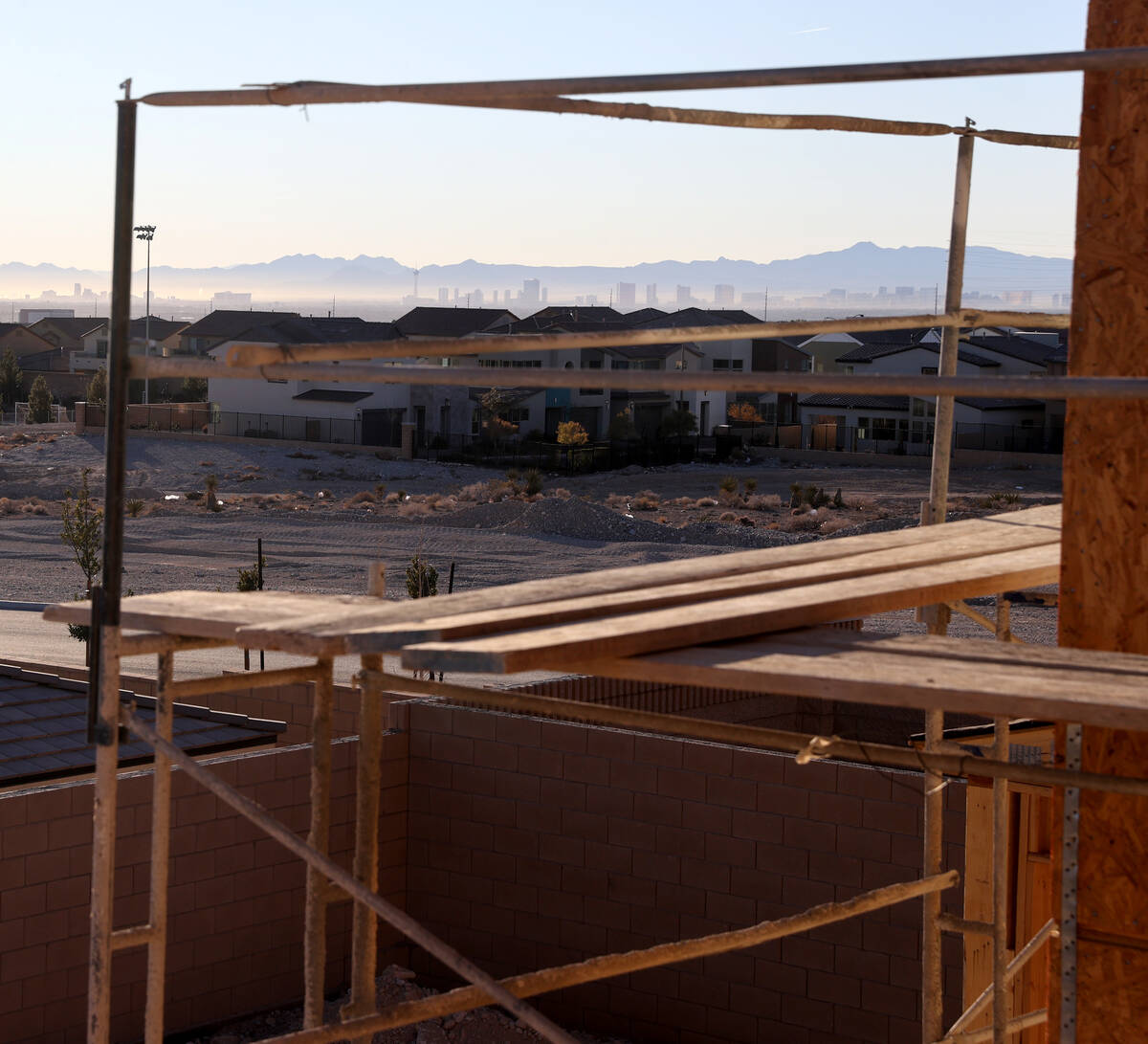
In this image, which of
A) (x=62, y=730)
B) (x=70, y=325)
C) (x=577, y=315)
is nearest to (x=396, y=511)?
(x=62, y=730)

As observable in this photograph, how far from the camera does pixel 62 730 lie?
39.7ft

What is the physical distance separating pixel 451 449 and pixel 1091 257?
209 ft

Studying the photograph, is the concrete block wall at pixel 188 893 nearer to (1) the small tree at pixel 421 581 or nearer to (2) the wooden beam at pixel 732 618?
(2) the wooden beam at pixel 732 618

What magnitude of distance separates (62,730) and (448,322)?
269 ft

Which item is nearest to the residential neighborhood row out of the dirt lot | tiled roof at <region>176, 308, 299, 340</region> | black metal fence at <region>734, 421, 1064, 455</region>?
black metal fence at <region>734, 421, 1064, 455</region>

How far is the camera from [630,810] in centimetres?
1205

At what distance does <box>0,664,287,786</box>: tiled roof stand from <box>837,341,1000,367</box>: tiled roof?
62874 mm

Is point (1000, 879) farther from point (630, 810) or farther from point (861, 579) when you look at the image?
point (630, 810)

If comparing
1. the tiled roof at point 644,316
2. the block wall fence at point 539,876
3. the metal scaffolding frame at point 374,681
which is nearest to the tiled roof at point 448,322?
the tiled roof at point 644,316

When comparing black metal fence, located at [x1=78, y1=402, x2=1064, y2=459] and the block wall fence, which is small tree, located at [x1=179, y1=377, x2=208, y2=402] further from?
the block wall fence

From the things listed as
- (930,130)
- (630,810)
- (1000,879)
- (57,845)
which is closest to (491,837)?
(630,810)

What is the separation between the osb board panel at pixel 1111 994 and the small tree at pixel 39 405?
82.1m

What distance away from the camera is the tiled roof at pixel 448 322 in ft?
299

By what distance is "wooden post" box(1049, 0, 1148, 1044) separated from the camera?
5.38 meters
